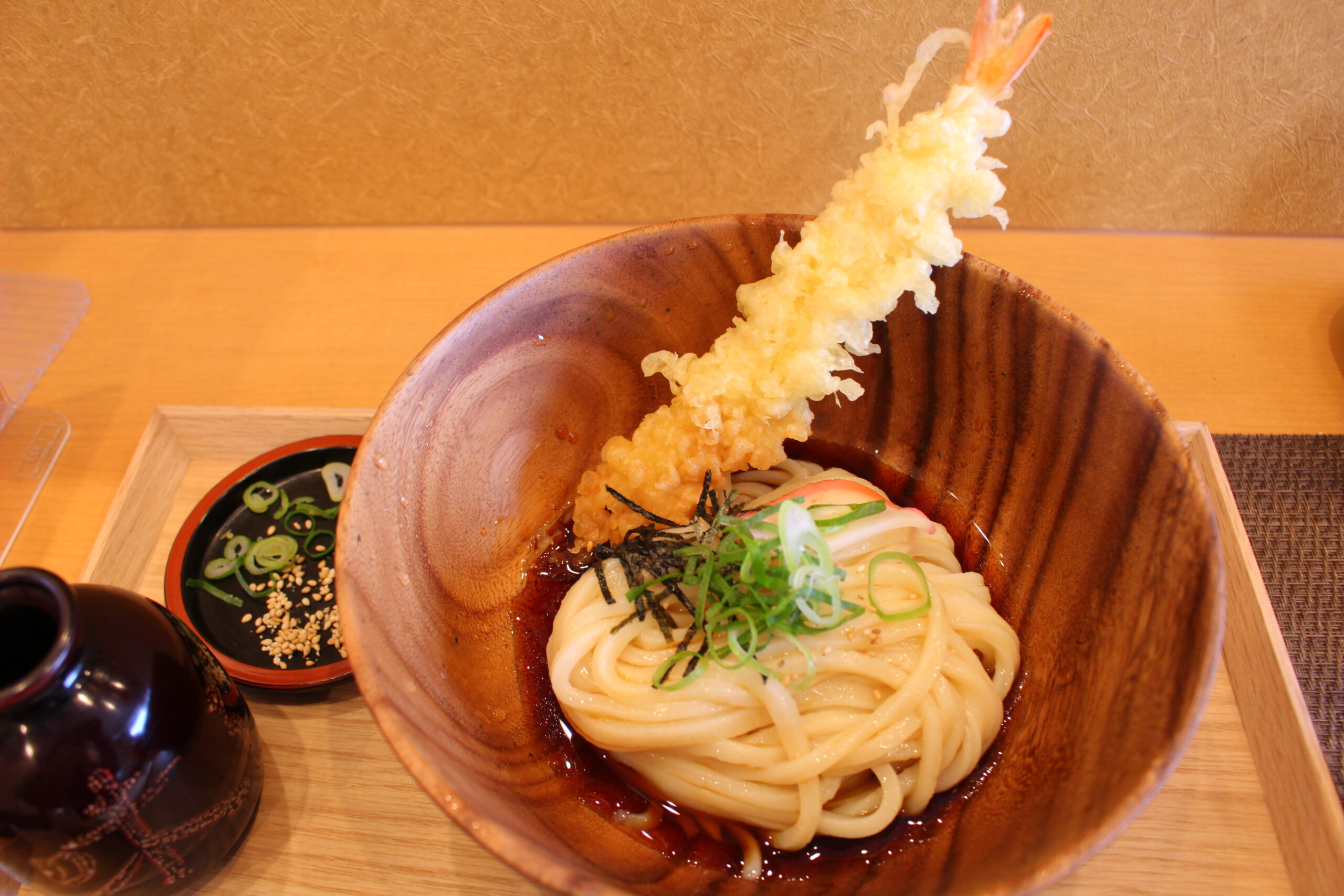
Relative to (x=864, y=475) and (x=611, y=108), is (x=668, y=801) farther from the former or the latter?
(x=611, y=108)

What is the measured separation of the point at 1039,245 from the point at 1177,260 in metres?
0.39

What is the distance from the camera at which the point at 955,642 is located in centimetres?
139

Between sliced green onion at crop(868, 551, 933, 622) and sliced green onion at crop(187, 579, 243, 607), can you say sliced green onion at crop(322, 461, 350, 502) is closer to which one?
sliced green onion at crop(187, 579, 243, 607)

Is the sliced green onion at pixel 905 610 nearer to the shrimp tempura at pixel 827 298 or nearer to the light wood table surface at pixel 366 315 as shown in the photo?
the shrimp tempura at pixel 827 298

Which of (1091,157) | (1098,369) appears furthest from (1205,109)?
(1098,369)

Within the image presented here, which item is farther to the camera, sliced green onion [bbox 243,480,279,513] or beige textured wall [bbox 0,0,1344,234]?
beige textured wall [bbox 0,0,1344,234]

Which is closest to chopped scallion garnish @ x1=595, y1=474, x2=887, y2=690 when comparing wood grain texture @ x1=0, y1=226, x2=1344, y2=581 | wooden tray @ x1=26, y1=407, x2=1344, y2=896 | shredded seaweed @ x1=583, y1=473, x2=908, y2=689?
shredded seaweed @ x1=583, y1=473, x2=908, y2=689

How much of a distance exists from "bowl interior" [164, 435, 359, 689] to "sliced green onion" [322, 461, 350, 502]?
0.01 meters

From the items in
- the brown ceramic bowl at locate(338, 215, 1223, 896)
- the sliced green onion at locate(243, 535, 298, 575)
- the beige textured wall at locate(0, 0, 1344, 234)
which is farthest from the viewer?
the beige textured wall at locate(0, 0, 1344, 234)

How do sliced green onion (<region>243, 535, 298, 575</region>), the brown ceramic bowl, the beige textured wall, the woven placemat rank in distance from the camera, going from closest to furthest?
the brown ceramic bowl → the woven placemat → sliced green onion (<region>243, 535, 298, 575</region>) → the beige textured wall

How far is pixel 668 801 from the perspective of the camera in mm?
1380

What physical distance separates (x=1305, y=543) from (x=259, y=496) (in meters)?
2.34

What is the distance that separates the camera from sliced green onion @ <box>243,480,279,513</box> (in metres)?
1.84

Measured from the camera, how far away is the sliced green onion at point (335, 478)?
6.11ft
